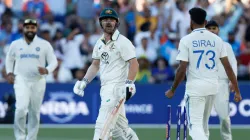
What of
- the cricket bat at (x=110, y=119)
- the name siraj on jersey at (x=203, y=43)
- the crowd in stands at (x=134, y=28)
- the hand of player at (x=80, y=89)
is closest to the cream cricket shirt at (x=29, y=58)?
the hand of player at (x=80, y=89)

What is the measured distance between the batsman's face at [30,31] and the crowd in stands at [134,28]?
5.28 m

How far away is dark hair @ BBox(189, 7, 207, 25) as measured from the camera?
1129 centimetres

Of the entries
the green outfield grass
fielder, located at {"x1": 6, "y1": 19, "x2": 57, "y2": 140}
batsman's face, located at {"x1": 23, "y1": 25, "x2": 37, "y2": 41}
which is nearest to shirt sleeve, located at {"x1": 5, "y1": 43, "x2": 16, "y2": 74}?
fielder, located at {"x1": 6, "y1": 19, "x2": 57, "y2": 140}

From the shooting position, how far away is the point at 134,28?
22.7 meters

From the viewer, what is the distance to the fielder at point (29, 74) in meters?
14.8

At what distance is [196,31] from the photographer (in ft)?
37.5

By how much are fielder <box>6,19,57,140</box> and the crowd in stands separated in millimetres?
5251

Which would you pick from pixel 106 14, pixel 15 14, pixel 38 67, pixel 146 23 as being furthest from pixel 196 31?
pixel 15 14

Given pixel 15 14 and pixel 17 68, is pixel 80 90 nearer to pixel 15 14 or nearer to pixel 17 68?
pixel 17 68

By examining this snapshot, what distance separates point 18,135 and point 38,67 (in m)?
1.28

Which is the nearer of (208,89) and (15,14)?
(208,89)

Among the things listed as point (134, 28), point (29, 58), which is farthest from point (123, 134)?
point (134, 28)

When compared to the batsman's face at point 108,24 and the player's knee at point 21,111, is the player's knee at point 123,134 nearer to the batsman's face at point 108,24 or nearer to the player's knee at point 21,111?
the batsman's face at point 108,24

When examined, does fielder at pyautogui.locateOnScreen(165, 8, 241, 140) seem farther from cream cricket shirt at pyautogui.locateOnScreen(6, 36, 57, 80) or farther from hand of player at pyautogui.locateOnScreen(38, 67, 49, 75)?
cream cricket shirt at pyautogui.locateOnScreen(6, 36, 57, 80)
